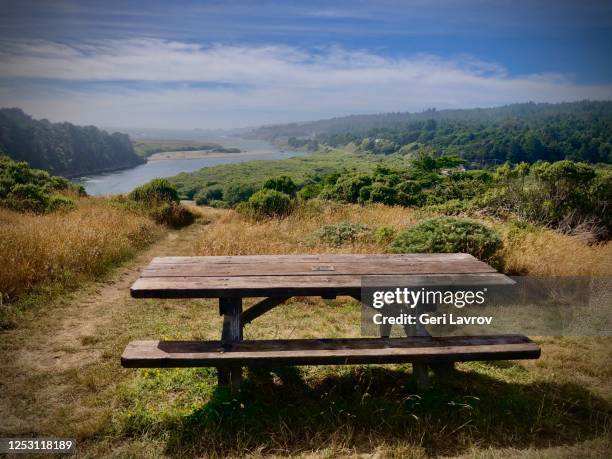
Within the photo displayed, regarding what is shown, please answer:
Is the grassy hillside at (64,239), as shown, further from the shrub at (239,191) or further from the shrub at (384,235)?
the shrub at (239,191)

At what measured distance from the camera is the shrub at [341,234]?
24.0ft

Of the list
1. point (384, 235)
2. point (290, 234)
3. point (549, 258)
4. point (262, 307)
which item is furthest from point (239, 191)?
point (262, 307)

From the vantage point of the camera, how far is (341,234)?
746 centimetres

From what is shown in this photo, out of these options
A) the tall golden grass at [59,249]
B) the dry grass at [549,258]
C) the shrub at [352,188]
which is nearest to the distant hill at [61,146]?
the shrub at [352,188]

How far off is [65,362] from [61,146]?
84663 mm

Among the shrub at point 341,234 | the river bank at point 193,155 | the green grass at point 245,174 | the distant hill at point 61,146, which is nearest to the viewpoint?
the shrub at point 341,234

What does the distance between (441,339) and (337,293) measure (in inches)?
33.3

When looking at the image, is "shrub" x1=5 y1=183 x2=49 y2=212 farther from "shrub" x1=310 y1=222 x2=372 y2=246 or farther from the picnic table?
the picnic table

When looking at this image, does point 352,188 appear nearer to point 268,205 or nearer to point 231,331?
point 268,205

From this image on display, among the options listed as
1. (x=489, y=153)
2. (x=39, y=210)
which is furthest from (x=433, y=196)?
(x=489, y=153)

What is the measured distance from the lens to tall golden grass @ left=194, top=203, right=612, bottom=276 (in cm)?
599

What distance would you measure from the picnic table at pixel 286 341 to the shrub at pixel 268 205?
7.30 metres

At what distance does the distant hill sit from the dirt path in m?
67.1

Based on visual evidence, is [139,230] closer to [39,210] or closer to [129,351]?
[39,210]
